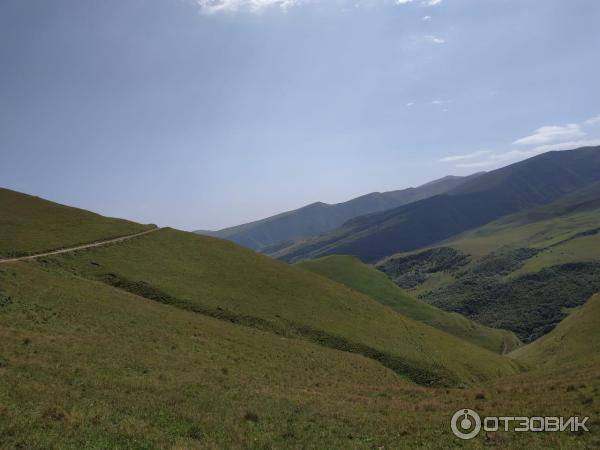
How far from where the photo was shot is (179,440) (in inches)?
599

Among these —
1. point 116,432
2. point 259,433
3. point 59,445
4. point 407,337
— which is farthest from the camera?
point 407,337

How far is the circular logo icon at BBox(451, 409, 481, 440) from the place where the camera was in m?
18.0

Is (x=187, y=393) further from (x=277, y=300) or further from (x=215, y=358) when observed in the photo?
(x=277, y=300)

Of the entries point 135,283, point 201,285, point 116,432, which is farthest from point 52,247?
point 116,432

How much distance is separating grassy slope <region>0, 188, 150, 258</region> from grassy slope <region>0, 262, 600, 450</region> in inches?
657

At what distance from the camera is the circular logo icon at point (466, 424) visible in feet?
59.1

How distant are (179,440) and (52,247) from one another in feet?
165

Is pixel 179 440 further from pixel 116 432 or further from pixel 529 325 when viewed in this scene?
pixel 529 325

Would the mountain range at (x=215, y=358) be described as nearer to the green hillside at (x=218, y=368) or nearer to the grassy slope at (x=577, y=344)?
the green hillside at (x=218, y=368)

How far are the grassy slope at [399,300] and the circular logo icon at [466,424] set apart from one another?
99355 millimetres

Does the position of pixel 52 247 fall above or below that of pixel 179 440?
above

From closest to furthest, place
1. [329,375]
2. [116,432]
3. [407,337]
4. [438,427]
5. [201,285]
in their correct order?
[116,432] < [438,427] < [329,375] < [201,285] < [407,337]

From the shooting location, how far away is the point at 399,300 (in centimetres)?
12469

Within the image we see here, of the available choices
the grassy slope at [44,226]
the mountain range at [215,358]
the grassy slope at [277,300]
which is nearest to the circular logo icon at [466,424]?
the mountain range at [215,358]
